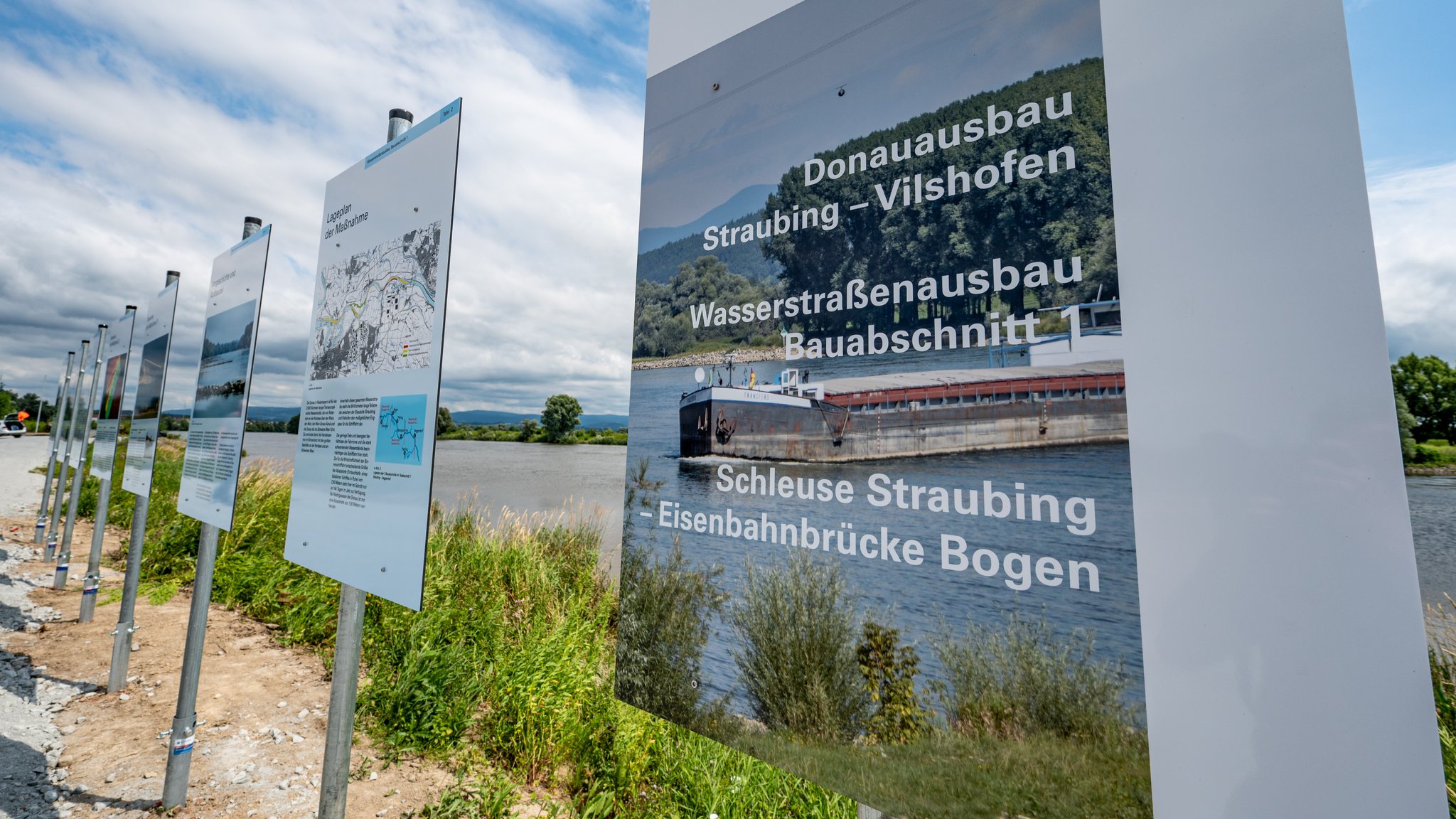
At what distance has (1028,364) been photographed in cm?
136

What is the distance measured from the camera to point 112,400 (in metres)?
5.07

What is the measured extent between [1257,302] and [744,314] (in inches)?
50.0

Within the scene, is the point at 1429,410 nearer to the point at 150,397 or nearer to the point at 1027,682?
the point at 1027,682

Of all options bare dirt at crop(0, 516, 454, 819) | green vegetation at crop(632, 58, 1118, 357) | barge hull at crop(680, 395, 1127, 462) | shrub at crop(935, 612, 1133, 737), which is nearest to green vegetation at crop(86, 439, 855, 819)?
bare dirt at crop(0, 516, 454, 819)

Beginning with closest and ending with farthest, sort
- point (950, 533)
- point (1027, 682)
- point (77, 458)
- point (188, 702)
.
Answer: point (1027, 682), point (950, 533), point (188, 702), point (77, 458)

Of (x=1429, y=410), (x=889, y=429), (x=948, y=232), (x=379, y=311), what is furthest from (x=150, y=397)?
(x=1429, y=410)

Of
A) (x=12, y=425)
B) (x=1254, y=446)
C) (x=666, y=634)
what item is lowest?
(x=666, y=634)

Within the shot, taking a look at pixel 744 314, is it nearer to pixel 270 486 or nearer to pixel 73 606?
pixel 73 606

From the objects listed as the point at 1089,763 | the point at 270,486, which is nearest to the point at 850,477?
the point at 1089,763

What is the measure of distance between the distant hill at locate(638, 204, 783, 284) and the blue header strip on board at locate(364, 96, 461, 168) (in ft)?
2.71

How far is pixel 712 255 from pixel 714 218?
136mm

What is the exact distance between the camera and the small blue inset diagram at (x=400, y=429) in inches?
63.7

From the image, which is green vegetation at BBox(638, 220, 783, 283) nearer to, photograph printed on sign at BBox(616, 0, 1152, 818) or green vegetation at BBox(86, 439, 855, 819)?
photograph printed on sign at BBox(616, 0, 1152, 818)

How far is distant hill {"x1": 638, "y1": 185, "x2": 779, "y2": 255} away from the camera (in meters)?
2.00
